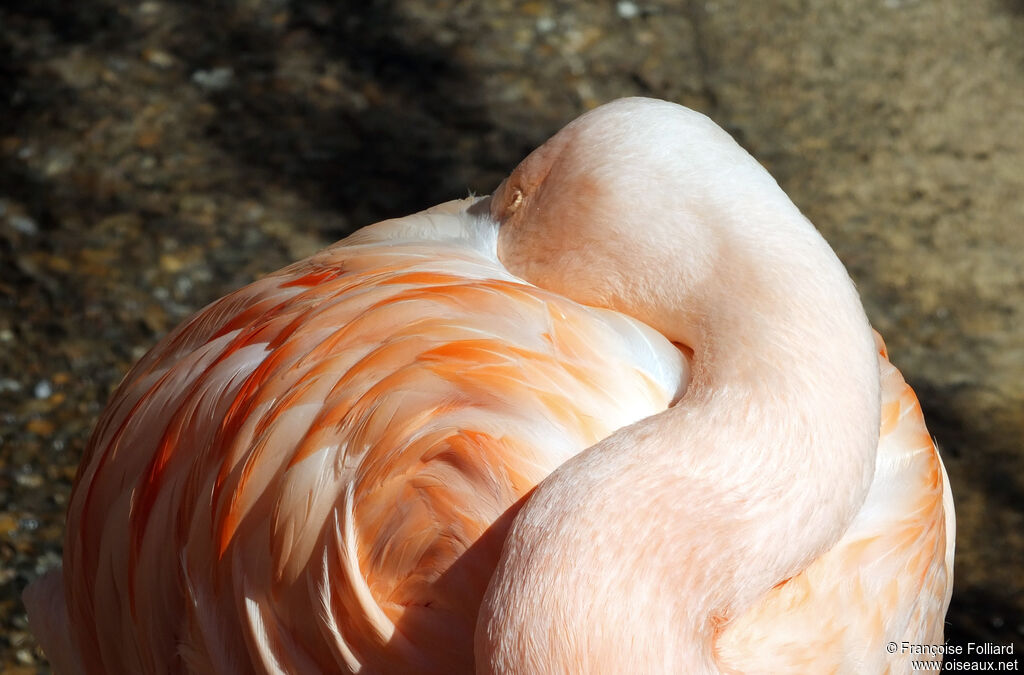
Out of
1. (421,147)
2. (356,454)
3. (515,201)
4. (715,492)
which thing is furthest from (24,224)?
(715,492)

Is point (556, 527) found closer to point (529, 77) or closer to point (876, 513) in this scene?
point (876, 513)

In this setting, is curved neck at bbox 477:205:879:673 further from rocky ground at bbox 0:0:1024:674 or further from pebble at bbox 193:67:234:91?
pebble at bbox 193:67:234:91

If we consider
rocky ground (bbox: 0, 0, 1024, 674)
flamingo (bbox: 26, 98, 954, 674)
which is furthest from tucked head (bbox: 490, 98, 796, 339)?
rocky ground (bbox: 0, 0, 1024, 674)

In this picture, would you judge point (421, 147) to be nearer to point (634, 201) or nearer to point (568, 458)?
point (634, 201)

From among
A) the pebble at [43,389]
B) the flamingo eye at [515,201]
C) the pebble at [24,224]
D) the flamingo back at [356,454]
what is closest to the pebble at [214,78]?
the pebble at [24,224]

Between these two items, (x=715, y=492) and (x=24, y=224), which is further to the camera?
(x=24, y=224)

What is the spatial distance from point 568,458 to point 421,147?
8.77 feet

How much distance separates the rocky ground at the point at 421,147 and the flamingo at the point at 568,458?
132 cm

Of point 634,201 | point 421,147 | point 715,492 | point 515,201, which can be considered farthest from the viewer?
point 421,147

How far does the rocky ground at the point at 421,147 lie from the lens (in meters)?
3.13

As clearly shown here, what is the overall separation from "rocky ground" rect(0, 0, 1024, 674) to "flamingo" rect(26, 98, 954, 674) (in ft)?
4.33

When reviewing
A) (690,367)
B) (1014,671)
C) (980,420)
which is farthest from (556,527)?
(980,420)

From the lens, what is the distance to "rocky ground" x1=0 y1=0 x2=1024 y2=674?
123 inches

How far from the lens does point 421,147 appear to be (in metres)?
3.91
